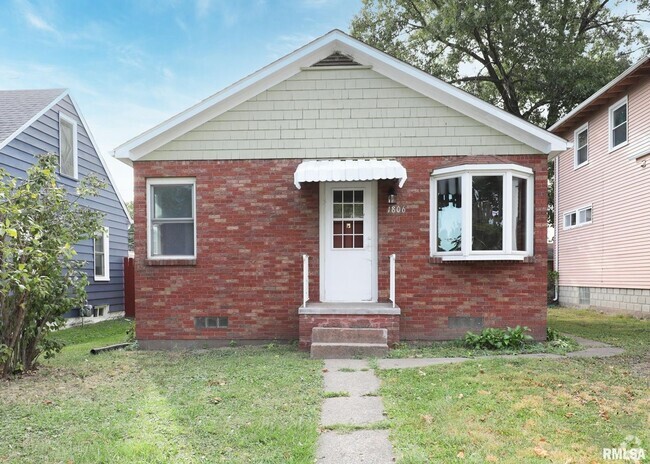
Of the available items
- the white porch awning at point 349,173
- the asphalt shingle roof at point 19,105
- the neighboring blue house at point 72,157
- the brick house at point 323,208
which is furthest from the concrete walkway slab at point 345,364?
the asphalt shingle roof at point 19,105

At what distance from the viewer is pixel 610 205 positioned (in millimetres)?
13484

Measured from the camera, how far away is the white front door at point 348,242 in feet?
26.1

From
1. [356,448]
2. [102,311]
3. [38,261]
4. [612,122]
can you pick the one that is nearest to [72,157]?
[102,311]

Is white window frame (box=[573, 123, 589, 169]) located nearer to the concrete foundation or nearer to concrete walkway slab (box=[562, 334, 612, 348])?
the concrete foundation

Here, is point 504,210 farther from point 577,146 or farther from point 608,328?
point 577,146

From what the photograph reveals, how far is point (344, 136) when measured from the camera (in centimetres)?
796

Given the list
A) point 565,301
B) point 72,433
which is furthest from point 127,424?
point 565,301

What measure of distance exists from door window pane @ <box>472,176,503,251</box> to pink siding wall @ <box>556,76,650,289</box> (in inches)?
206

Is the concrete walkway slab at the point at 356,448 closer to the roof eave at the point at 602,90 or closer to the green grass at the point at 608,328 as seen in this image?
the green grass at the point at 608,328

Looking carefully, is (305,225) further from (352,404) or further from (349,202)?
(352,404)

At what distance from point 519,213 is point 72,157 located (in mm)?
11571

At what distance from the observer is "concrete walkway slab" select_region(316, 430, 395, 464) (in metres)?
3.34

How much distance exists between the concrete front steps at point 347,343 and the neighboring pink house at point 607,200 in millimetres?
8025

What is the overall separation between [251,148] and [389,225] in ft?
9.15
